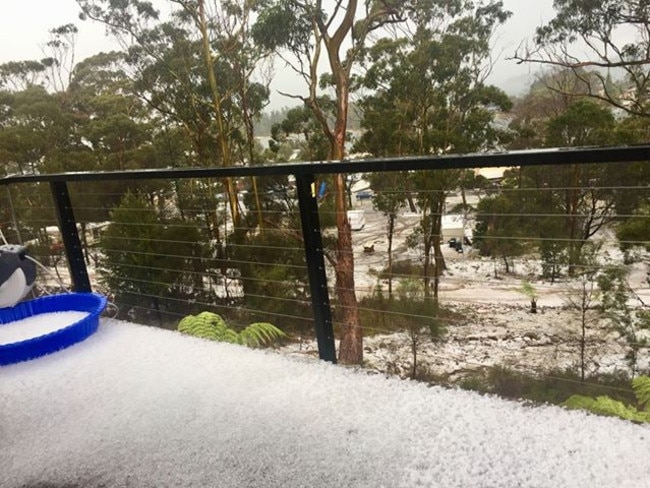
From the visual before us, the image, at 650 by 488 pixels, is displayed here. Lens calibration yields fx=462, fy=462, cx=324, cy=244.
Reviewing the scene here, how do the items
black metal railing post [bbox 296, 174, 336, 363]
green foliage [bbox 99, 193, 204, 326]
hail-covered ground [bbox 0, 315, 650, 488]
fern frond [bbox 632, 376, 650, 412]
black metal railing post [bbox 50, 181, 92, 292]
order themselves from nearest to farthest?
hail-covered ground [bbox 0, 315, 650, 488] → black metal railing post [bbox 296, 174, 336, 363] → black metal railing post [bbox 50, 181, 92, 292] → fern frond [bbox 632, 376, 650, 412] → green foliage [bbox 99, 193, 204, 326]

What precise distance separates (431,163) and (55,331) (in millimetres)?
1396

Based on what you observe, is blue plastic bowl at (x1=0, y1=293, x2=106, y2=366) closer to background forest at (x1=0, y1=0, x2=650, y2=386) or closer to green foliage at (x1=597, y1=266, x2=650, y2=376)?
background forest at (x1=0, y1=0, x2=650, y2=386)

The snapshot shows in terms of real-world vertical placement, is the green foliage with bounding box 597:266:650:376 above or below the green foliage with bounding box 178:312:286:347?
below

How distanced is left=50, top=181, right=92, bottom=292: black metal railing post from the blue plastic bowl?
327 millimetres

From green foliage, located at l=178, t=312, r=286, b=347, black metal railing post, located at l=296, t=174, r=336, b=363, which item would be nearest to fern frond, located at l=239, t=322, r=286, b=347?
green foliage, located at l=178, t=312, r=286, b=347

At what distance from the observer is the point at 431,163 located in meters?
1.21

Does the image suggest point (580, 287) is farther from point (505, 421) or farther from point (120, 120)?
point (120, 120)

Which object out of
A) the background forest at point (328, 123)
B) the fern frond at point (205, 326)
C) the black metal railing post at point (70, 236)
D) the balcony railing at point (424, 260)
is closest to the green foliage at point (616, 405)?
the fern frond at point (205, 326)

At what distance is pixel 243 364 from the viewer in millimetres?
1485

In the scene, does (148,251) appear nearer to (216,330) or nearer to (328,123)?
(328,123)

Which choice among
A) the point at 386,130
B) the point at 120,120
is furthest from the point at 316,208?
the point at 120,120

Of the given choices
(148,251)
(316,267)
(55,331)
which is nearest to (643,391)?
(316,267)

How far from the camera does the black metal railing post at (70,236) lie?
208 cm

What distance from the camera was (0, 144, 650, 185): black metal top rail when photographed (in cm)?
98
